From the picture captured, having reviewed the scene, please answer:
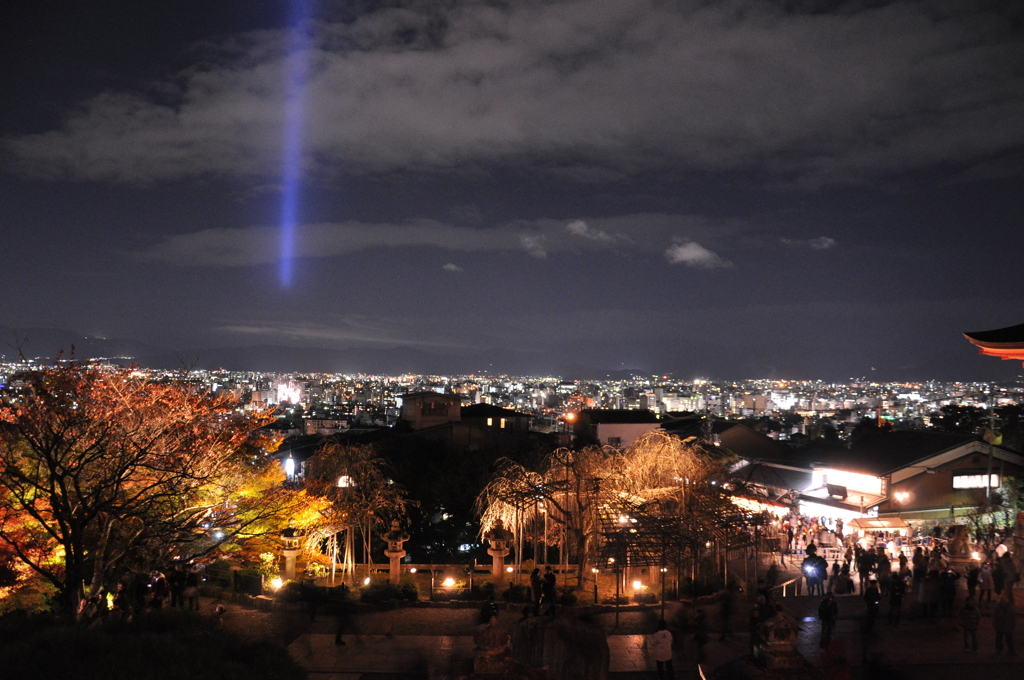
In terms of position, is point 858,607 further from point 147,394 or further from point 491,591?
point 147,394

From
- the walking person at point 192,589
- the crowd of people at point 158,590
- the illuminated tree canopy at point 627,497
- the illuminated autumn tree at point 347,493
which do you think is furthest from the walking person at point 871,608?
the walking person at point 192,589

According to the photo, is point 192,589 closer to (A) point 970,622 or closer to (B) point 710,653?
(B) point 710,653

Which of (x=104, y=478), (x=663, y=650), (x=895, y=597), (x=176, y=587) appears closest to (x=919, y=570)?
(x=895, y=597)

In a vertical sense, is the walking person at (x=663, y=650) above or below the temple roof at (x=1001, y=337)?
below

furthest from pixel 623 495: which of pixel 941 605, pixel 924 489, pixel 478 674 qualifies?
pixel 924 489

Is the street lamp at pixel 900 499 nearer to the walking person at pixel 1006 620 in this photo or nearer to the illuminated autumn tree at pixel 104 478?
the walking person at pixel 1006 620

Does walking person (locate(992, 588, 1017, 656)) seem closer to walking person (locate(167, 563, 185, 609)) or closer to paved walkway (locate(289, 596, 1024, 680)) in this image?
paved walkway (locate(289, 596, 1024, 680))
